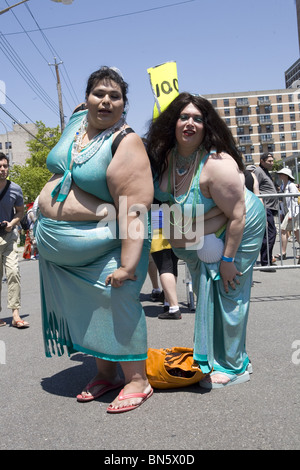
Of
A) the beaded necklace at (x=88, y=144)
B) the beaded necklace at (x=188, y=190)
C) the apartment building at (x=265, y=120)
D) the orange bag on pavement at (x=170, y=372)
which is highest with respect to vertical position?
the apartment building at (x=265, y=120)

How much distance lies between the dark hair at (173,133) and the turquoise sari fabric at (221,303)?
0.20 meters

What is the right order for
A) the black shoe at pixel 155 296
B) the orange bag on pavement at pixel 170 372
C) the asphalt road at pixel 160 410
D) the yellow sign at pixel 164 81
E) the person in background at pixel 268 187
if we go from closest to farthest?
the asphalt road at pixel 160 410 < the orange bag on pavement at pixel 170 372 < the black shoe at pixel 155 296 < the yellow sign at pixel 164 81 < the person in background at pixel 268 187

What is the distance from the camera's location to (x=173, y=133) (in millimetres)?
3391

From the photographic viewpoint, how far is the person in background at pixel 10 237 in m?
5.98

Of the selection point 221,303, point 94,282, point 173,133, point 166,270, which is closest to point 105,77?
point 173,133

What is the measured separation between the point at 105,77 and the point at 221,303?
1595 millimetres

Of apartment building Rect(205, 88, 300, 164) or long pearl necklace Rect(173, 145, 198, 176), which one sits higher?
apartment building Rect(205, 88, 300, 164)

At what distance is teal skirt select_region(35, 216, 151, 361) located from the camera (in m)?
3.08

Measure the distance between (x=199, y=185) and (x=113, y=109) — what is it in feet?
2.32

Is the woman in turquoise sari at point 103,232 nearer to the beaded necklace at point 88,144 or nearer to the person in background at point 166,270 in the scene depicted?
the beaded necklace at point 88,144

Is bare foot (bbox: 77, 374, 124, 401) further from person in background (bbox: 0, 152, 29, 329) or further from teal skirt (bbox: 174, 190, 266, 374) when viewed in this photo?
person in background (bbox: 0, 152, 29, 329)

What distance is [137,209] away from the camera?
3.03m

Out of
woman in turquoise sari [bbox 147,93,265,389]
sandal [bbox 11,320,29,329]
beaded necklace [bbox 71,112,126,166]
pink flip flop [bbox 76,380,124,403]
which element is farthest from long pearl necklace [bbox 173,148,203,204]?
sandal [bbox 11,320,29,329]

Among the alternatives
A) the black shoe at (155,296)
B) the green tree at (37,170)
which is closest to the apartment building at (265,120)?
the green tree at (37,170)
